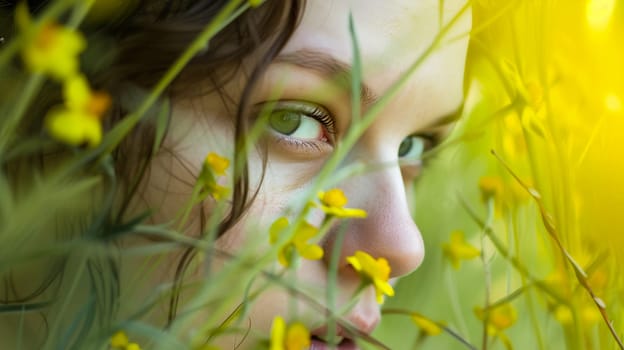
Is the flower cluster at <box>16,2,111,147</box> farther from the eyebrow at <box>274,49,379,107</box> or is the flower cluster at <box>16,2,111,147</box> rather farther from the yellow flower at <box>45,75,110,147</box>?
the eyebrow at <box>274,49,379,107</box>

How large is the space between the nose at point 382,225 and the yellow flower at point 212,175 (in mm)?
182

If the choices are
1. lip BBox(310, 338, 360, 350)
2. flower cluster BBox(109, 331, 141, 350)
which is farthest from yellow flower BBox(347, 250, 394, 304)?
lip BBox(310, 338, 360, 350)

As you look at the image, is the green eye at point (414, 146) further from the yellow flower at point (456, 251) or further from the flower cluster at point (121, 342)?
the flower cluster at point (121, 342)

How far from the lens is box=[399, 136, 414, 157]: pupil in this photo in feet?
2.90

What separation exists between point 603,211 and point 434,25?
20 centimetres

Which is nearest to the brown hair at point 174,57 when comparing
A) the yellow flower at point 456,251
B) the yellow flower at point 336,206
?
the yellow flower at point 336,206

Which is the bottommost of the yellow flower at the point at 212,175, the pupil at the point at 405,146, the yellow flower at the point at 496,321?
the yellow flower at the point at 212,175

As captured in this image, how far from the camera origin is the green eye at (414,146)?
887 millimetres

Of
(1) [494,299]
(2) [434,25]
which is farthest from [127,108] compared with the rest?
(1) [494,299]

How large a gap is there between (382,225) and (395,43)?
0.44 ft

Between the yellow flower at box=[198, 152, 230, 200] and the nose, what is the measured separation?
0.18m

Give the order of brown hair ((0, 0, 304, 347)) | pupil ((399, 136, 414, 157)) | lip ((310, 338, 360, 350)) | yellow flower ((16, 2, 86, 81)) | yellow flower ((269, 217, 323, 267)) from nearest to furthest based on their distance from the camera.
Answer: yellow flower ((16, 2, 86, 81)) < yellow flower ((269, 217, 323, 267)) < brown hair ((0, 0, 304, 347)) < lip ((310, 338, 360, 350)) < pupil ((399, 136, 414, 157))

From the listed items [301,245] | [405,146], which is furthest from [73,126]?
[405,146]

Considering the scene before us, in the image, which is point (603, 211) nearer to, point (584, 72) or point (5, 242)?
point (584, 72)
